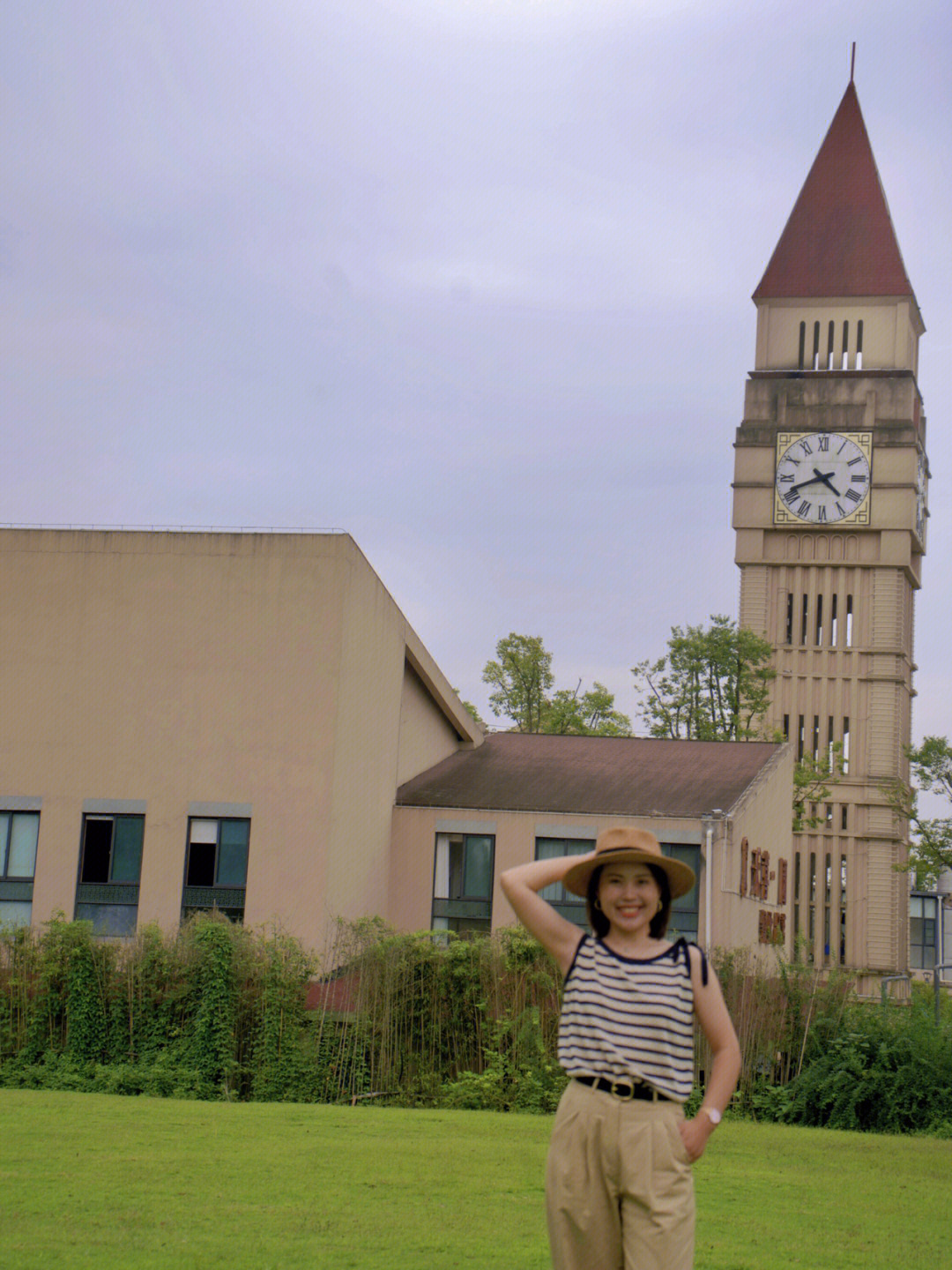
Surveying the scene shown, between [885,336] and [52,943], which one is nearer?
[52,943]

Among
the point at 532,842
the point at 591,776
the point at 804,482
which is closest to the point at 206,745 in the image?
the point at 532,842

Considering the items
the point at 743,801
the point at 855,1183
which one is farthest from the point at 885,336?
the point at 855,1183

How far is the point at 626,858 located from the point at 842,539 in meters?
67.7

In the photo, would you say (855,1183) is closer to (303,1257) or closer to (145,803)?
(303,1257)

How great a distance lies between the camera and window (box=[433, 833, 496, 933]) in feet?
112

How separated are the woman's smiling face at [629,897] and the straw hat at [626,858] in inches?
1.6

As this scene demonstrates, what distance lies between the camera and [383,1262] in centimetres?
955

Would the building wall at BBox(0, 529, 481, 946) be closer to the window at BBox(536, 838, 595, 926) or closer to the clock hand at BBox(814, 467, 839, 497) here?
the window at BBox(536, 838, 595, 926)

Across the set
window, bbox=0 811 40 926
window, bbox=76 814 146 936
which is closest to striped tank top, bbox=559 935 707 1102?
window, bbox=76 814 146 936

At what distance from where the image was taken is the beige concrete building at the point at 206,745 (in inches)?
1214

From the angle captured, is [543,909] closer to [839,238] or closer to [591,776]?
[591,776]

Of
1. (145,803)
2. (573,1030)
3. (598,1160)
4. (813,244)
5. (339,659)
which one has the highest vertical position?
(813,244)

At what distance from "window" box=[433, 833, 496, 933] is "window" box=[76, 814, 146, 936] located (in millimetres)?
6593

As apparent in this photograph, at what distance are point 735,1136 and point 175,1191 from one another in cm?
840
